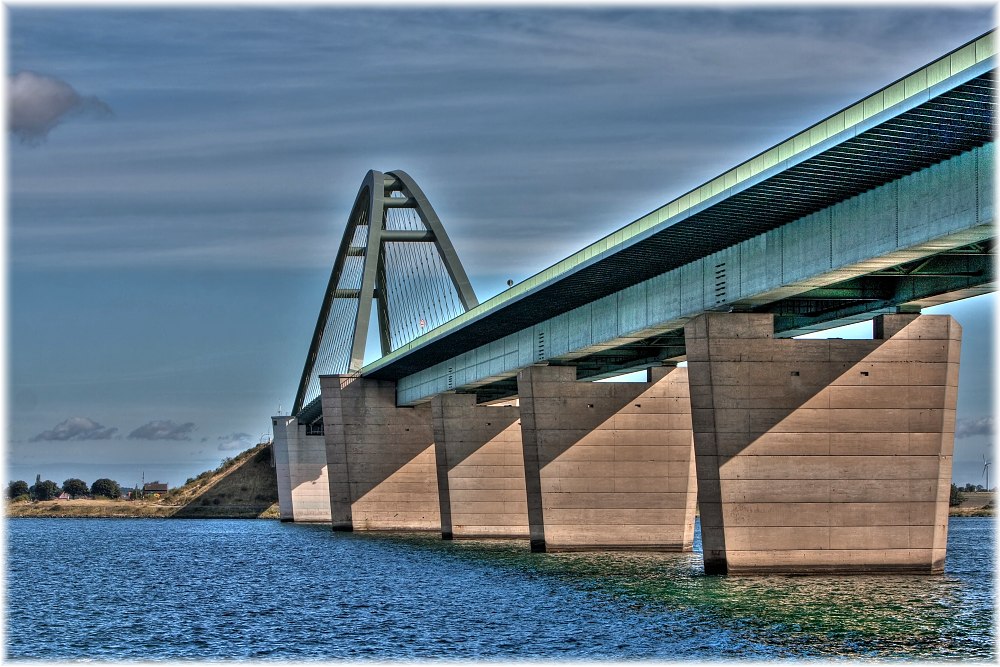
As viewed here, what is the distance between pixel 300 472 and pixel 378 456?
A: 39.5 metres

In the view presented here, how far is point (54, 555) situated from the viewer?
266 ft

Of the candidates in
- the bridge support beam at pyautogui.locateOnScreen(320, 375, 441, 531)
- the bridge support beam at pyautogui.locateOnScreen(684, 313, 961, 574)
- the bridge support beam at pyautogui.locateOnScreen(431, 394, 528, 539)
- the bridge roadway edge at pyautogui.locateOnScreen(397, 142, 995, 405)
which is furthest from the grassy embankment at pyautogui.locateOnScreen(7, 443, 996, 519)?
the bridge support beam at pyautogui.locateOnScreen(684, 313, 961, 574)

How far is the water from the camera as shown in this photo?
104 ft

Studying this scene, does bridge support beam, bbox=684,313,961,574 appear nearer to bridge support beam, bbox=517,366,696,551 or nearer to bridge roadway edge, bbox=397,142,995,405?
bridge roadway edge, bbox=397,142,995,405

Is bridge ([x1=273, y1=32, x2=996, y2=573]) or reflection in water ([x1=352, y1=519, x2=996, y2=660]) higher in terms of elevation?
A: bridge ([x1=273, y1=32, x2=996, y2=573])

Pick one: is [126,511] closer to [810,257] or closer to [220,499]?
[220,499]

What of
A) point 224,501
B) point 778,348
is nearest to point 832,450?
point 778,348

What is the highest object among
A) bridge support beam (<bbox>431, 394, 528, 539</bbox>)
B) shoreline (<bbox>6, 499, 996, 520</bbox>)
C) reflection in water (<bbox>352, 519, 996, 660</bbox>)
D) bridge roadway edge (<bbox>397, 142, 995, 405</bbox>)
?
bridge roadway edge (<bbox>397, 142, 995, 405</bbox>)

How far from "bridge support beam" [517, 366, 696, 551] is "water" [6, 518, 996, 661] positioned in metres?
2.27

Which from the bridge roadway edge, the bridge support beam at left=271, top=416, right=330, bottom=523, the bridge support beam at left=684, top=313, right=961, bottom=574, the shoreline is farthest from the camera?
the shoreline

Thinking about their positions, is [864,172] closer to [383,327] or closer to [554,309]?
[554,309]

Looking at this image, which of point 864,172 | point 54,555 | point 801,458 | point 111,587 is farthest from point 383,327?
point 864,172

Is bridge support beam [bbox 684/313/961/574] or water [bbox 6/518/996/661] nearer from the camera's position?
water [bbox 6/518/996/661]

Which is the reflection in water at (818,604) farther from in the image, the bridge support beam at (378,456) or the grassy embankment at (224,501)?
the grassy embankment at (224,501)
